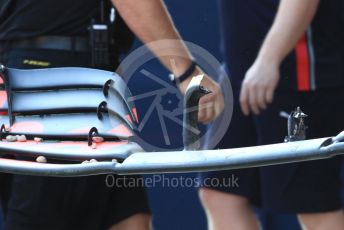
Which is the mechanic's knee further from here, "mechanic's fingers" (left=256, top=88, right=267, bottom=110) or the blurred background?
"mechanic's fingers" (left=256, top=88, right=267, bottom=110)

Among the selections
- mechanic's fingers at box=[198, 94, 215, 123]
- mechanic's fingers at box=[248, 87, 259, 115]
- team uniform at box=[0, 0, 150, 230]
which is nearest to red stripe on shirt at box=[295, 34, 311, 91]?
mechanic's fingers at box=[248, 87, 259, 115]

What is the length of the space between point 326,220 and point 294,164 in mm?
166

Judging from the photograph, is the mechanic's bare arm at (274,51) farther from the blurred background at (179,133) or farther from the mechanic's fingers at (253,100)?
the blurred background at (179,133)

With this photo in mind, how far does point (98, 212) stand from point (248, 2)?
0.66 m

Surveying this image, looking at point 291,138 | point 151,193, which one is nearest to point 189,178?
point 151,193

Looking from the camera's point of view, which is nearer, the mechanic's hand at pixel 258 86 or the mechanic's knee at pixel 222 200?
the mechanic's hand at pixel 258 86

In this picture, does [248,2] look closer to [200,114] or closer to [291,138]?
[200,114]

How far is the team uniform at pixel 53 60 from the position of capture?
238cm

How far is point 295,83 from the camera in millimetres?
2375

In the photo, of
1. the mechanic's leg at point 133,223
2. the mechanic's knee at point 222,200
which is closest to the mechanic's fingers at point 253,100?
the mechanic's knee at point 222,200

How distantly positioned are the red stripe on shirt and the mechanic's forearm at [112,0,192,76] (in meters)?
0.27

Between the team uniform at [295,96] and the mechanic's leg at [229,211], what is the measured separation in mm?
49

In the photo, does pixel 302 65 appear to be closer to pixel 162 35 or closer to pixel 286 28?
pixel 286 28

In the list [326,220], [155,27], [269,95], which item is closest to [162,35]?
[155,27]
